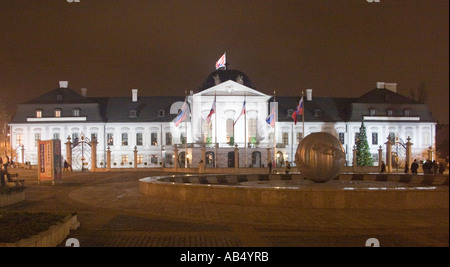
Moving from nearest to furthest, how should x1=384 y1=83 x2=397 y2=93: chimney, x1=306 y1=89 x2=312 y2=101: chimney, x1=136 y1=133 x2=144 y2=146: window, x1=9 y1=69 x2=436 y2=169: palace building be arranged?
x1=9 y1=69 x2=436 y2=169: palace building → x1=136 y1=133 x2=144 y2=146: window → x1=306 y1=89 x2=312 y2=101: chimney → x1=384 y1=83 x2=397 y2=93: chimney

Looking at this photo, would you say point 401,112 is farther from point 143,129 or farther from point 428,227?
point 428,227

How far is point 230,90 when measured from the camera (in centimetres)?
6762

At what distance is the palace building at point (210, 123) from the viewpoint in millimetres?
67938

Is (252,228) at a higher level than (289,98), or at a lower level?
lower

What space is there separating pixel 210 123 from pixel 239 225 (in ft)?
182

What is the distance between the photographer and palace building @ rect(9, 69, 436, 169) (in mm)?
67938

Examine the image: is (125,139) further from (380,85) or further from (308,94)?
(380,85)

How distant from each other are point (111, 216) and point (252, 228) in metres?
4.21

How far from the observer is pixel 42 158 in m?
26.8

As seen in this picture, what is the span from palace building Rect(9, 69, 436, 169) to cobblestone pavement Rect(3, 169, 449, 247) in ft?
164

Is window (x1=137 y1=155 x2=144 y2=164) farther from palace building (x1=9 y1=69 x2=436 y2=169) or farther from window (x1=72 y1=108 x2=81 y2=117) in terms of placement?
window (x1=72 y1=108 x2=81 y2=117)

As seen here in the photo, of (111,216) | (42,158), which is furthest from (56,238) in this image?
(42,158)

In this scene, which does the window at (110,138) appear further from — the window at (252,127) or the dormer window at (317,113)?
the dormer window at (317,113)

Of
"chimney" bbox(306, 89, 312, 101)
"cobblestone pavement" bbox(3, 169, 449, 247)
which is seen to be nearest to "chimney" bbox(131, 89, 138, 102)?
"chimney" bbox(306, 89, 312, 101)
